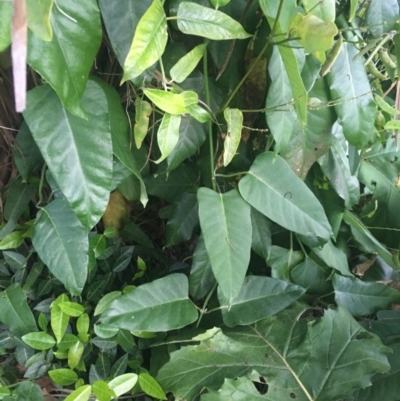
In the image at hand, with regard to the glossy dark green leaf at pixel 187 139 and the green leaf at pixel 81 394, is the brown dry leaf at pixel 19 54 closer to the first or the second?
the glossy dark green leaf at pixel 187 139

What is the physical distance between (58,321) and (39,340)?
4cm

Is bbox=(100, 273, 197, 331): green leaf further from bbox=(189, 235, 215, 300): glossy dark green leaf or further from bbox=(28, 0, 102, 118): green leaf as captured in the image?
bbox=(28, 0, 102, 118): green leaf

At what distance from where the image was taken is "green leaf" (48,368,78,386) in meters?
0.67

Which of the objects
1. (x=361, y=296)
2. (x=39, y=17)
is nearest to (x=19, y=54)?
(x=39, y=17)

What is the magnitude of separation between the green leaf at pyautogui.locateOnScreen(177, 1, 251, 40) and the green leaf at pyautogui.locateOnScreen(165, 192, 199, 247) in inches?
12.8

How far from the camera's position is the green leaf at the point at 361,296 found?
751 mm

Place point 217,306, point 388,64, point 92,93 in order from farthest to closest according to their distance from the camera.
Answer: point 217,306, point 388,64, point 92,93

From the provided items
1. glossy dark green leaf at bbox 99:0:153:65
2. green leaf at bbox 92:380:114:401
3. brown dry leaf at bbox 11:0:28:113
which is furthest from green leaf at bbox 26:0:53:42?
green leaf at bbox 92:380:114:401

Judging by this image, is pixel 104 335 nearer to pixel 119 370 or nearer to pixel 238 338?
pixel 119 370

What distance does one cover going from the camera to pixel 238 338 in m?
0.68

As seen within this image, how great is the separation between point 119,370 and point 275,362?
0.27 m

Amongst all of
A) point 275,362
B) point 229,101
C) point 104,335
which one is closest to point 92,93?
point 229,101

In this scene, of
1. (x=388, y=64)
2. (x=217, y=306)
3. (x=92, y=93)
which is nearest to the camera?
(x=92, y=93)

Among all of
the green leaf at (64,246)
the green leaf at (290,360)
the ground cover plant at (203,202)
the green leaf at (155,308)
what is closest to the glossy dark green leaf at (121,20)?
the ground cover plant at (203,202)
